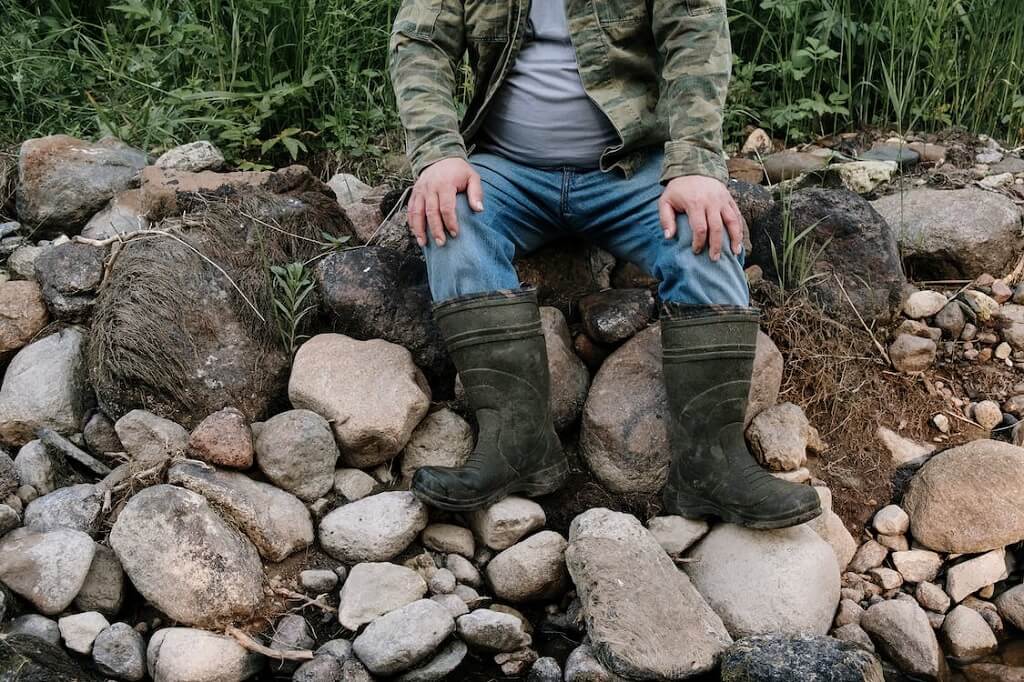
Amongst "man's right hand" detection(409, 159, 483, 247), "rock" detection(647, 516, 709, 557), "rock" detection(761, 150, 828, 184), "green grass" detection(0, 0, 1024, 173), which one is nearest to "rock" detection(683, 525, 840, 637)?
"rock" detection(647, 516, 709, 557)

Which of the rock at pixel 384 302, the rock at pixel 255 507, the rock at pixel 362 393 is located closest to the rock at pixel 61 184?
the rock at pixel 384 302

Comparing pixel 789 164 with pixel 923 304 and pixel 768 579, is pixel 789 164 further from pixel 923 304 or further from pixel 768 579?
pixel 768 579

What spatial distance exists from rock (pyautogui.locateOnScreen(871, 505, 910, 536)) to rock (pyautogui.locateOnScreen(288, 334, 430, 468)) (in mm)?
1264

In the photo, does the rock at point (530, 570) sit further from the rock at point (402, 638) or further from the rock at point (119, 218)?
the rock at point (119, 218)

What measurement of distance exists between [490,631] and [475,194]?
1.06 meters

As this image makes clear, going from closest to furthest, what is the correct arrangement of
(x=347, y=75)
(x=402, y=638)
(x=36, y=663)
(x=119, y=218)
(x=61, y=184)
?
(x=36, y=663)
(x=402, y=638)
(x=119, y=218)
(x=61, y=184)
(x=347, y=75)

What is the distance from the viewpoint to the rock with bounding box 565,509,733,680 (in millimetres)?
2297

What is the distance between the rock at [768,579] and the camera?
247cm

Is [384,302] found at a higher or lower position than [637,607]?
higher

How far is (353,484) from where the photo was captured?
2.82 metres

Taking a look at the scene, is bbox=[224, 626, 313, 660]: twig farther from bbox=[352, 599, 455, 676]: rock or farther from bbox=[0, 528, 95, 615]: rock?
Result: bbox=[0, 528, 95, 615]: rock

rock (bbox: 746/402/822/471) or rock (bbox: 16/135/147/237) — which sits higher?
rock (bbox: 16/135/147/237)

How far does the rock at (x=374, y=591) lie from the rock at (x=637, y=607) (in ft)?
1.25

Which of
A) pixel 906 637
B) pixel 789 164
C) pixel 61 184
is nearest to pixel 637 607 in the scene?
pixel 906 637
